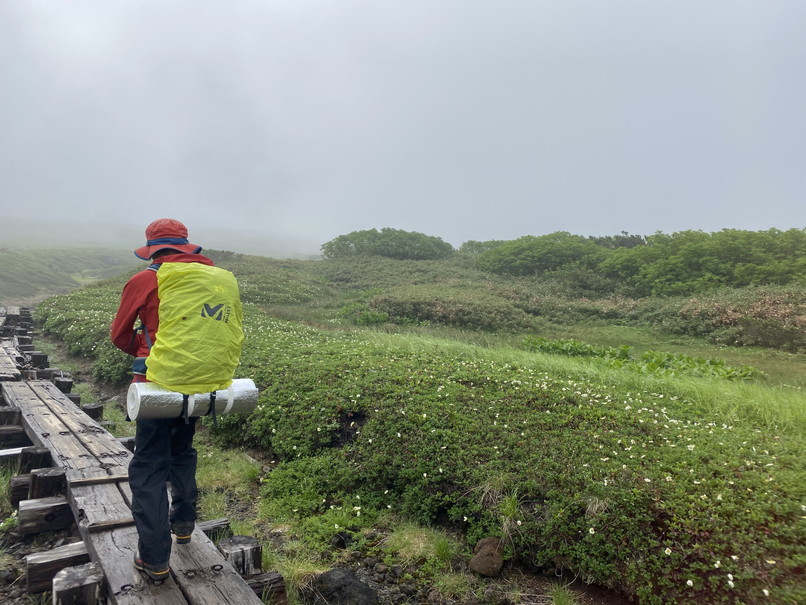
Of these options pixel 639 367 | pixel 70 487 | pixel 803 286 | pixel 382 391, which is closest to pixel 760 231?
pixel 803 286

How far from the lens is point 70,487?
13.6 ft

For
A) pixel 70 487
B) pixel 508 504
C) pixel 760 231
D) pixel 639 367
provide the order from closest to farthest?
1. pixel 70 487
2. pixel 508 504
3. pixel 639 367
4. pixel 760 231

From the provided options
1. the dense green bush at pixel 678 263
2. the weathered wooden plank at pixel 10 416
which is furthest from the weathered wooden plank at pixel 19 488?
the dense green bush at pixel 678 263

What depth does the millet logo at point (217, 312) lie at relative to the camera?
3170 mm

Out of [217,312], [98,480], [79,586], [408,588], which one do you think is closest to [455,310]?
[408,588]

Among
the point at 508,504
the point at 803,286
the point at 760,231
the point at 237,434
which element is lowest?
the point at 237,434

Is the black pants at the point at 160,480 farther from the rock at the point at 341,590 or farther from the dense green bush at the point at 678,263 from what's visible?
the dense green bush at the point at 678,263

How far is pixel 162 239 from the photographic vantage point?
134 inches

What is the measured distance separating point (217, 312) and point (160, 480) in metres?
1.19

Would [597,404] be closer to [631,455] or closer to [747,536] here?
[631,455]

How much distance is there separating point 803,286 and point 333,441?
19.6 m

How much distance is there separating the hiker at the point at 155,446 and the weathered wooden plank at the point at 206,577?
0.10 metres

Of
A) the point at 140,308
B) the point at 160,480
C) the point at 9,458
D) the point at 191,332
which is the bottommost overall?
the point at 9,458

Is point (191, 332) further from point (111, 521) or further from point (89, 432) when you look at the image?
point (89, 432)
